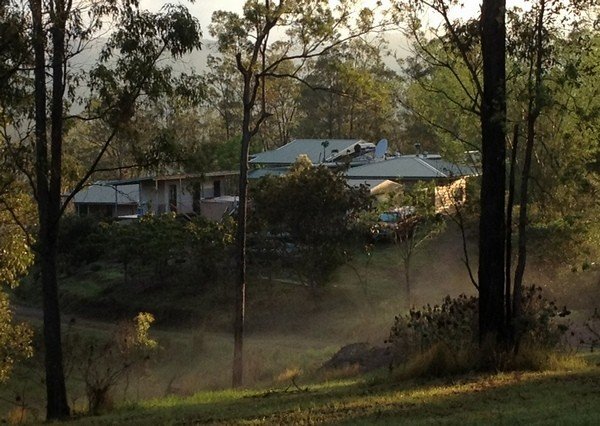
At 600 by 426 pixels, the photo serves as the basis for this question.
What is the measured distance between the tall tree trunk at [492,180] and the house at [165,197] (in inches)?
1170

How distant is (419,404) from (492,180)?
4.21 m

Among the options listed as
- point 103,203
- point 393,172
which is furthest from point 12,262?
point 103,203

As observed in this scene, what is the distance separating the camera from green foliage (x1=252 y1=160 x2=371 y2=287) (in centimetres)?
3238

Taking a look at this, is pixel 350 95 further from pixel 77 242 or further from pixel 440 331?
pixel 77 242

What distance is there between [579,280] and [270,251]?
11.3 m

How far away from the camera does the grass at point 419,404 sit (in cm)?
848

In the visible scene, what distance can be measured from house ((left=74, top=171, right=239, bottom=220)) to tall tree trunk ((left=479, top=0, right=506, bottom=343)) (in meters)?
29.7

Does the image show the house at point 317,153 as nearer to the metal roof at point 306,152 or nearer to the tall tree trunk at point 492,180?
the metal roof at point 306,152

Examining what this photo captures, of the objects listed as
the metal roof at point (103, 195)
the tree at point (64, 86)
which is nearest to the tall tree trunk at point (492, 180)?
the tree at point (64, 86)

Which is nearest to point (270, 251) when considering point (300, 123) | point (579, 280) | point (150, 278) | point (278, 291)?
point (278, 291)

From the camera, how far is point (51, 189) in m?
13.6

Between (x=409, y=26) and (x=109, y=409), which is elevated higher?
(x=409, y=26)

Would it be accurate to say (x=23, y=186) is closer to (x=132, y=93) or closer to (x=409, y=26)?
(x=132, y=93)

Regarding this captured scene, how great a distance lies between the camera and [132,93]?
555 inches
